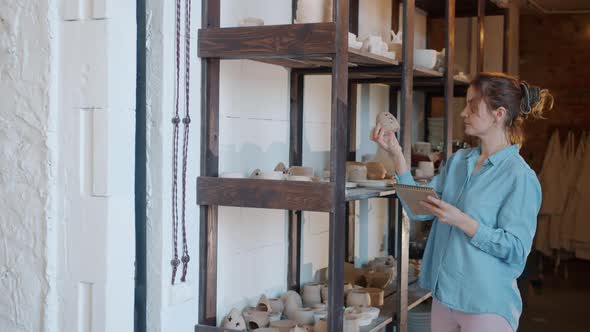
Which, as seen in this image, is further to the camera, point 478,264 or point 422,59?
point 422,59

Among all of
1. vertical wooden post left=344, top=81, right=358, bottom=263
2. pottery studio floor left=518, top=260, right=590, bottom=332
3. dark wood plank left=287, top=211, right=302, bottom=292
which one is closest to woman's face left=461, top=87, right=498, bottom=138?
dark wood plank left=287, top=211, right=302, bottom=292

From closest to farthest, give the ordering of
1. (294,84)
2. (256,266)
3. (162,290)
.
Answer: (162,290)
(256,266)
(294,84)

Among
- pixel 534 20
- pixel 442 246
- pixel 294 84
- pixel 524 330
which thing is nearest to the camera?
pixel 442 246

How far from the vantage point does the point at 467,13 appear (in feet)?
15.3

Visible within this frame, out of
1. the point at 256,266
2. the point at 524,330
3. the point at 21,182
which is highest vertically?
the point at 21,182

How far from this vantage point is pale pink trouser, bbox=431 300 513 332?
98.6 inches

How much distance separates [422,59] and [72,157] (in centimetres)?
190

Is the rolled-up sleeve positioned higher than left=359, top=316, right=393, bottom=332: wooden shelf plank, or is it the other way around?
the rolled-up sleeve

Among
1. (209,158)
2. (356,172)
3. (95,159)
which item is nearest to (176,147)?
(209,158)

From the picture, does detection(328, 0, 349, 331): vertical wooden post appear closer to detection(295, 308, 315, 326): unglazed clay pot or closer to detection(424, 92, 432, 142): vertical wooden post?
detection(295, 308, 315, 326): unglazed clay pot

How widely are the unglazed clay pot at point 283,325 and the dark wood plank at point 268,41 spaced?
3.30 feet

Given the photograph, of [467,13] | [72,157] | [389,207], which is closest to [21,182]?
[72,157]

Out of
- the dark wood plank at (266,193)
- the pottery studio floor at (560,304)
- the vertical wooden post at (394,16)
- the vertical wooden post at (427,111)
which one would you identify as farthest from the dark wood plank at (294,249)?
the pottery studio floor at (560,304)

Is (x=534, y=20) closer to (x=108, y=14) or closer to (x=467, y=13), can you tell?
(x=467, y=13)
